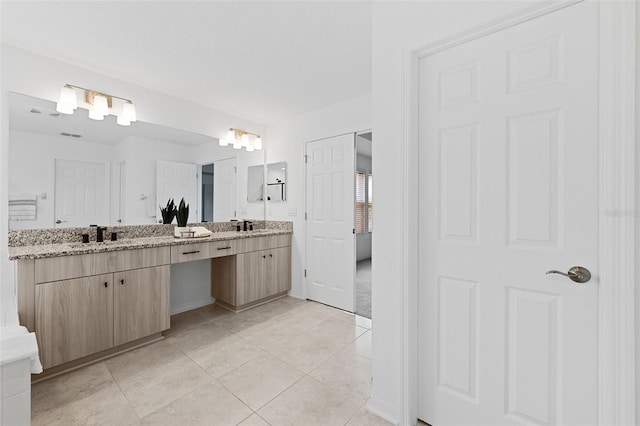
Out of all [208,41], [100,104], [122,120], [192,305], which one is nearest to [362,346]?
[192,305]

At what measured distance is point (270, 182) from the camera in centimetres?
390

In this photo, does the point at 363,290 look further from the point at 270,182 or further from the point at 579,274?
the point at 579,274

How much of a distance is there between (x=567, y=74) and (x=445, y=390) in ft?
5.12

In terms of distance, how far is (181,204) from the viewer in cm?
296

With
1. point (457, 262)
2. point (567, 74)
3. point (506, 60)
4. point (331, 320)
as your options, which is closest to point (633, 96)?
point (567, 74)

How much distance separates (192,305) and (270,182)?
1875 millimetres

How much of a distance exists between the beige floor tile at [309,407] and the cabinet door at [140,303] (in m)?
1.35

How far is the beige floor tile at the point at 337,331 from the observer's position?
8.03 feet

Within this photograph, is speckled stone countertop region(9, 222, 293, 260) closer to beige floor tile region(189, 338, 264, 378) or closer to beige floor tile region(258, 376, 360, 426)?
beige floor tile region(189, 338, 264, 378)

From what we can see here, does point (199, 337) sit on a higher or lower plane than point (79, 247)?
lower

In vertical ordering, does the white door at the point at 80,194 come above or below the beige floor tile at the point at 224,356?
above

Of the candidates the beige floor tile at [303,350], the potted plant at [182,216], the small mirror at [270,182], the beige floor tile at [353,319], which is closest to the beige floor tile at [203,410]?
the beige floor tile at [303,350]

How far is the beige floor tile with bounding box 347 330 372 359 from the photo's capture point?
221 cm

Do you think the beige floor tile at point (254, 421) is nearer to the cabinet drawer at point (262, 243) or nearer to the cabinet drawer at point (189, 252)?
the cabinet drawer at point (189, 252)
